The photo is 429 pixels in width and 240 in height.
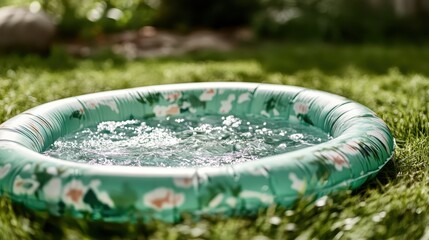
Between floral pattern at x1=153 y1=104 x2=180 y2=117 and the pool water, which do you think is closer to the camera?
the pool water

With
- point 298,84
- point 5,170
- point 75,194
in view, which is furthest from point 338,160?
point 298,84

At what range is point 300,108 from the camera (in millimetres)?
4098

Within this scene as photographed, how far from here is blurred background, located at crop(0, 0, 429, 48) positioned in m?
8.32

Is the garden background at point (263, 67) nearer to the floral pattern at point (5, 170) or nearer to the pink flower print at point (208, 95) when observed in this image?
the floral pattern at point (5, 170)

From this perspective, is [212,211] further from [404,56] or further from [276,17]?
[276,17]

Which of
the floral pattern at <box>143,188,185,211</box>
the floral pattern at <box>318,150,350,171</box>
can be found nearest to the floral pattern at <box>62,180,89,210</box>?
the floral pattern at <box>143,188,185,211</box>

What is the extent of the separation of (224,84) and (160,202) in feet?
6.79

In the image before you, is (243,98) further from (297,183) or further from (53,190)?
(53,190)

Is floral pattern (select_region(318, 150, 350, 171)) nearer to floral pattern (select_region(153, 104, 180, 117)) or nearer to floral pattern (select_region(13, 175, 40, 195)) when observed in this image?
floral pattern (select_region(13, 175, 40, 195))

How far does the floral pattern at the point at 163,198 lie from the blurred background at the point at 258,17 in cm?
615

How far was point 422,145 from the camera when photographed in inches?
138

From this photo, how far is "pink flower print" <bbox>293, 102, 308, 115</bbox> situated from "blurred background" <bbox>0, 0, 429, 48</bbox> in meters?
4.33

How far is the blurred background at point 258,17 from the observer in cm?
832

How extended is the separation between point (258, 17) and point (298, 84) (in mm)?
3268
